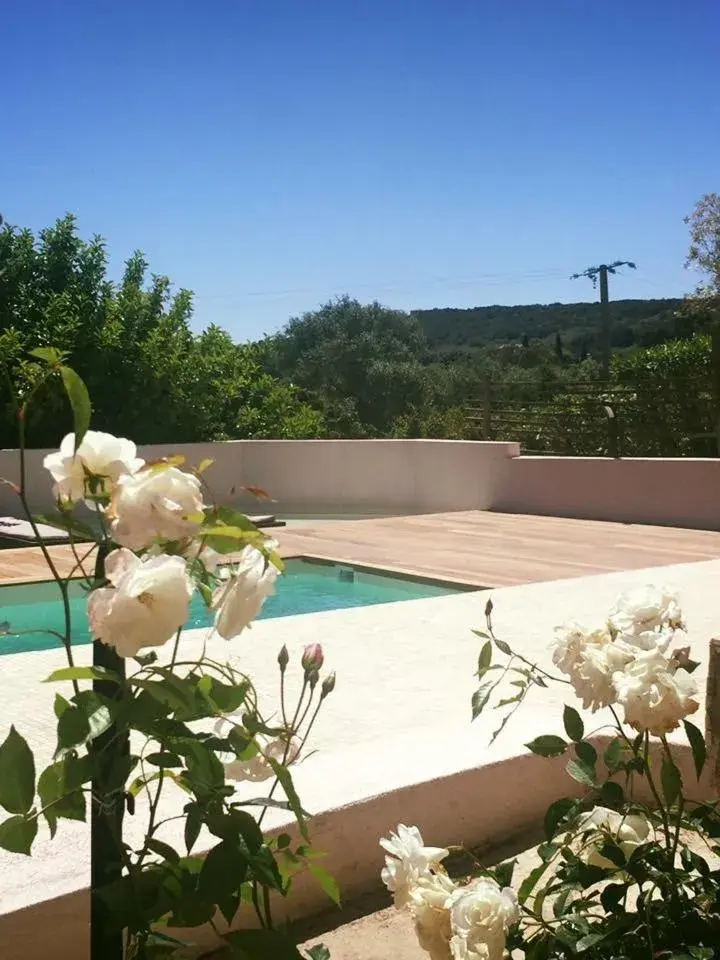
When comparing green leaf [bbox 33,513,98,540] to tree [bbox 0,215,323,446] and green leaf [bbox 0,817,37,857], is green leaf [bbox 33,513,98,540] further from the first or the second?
tree [bbox 0,215,323,446]

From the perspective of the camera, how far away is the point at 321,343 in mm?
27828

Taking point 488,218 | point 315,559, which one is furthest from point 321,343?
point 315,559

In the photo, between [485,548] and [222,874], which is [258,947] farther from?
[485,548]

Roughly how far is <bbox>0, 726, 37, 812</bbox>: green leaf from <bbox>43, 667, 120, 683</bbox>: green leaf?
0.29 ft

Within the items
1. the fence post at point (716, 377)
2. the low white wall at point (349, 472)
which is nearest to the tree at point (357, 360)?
the low white wall at point (349, 472)

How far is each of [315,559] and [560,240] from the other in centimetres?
2971

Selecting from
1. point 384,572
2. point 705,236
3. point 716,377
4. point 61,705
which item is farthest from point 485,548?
point 705,236

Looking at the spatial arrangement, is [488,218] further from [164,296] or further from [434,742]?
[434,742]

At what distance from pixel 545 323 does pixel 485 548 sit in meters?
30.1

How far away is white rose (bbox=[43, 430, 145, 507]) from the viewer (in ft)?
2.83

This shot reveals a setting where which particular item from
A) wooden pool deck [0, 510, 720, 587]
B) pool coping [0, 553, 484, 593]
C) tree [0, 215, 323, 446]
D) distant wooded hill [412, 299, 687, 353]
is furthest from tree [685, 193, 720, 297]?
distant wooded hill [412, 299, 687, 353]

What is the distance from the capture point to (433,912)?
1076 mm

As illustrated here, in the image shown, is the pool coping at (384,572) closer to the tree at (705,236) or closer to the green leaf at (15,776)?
the green leaf at (15,776)

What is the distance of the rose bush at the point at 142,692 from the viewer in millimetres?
796
